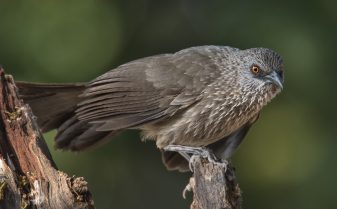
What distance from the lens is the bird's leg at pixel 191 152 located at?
638 centimetres

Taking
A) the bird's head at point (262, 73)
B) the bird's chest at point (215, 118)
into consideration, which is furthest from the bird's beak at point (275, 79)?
the bird's chest at point (215, 118)

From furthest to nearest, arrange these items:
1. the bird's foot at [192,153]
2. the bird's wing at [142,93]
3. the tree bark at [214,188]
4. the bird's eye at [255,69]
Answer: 1. the bird's eye at [255,69]
2. the bird's wing at [142,93]
3. the bird's foot at [192,153]
4. the tree bark at [214,188]

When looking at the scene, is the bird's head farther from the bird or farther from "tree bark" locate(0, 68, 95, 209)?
"tree bark" locate(0, 68, 95, 209)

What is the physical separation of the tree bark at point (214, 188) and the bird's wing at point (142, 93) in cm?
105

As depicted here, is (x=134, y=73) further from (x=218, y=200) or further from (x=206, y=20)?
(x=206, y=20)

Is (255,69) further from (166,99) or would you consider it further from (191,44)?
(191,44)

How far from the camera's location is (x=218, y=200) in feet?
18.0

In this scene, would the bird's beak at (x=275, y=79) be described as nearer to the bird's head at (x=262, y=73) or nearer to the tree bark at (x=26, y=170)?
the bird's head at (x=262, y=73)

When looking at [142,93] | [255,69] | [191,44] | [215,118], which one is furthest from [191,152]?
[191,44]

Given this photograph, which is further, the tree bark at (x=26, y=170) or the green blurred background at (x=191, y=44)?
the green blurred background at (x=191, y=44)

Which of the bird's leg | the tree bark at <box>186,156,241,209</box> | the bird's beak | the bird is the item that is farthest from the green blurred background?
the tree bark at <box>186,156,241,209</box>

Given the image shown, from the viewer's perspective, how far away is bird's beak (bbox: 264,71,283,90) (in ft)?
22.4

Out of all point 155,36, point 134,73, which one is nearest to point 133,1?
point 155,36

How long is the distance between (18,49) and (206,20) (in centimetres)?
247
